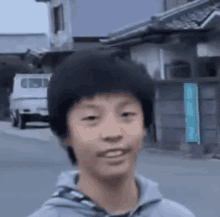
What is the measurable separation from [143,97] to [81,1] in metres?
20.1

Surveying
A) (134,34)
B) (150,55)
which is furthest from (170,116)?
(134,34)

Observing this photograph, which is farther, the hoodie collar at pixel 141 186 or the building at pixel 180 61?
the building at pixel 180 61

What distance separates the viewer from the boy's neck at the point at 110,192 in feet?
5.06

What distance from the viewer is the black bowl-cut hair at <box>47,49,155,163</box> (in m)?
1.53

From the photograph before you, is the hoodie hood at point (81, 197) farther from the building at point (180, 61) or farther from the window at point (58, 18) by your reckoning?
the window at point (58, 18)

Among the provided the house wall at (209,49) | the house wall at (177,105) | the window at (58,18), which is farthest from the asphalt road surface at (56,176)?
the window at (58,18)

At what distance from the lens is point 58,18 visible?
22.7 m

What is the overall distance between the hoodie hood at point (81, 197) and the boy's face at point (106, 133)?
0.30 ft

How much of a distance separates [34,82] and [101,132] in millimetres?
16758

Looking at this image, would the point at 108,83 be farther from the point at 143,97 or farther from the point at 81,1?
the point at 81,1

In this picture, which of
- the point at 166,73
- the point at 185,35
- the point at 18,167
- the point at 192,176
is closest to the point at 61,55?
the point at 166,73

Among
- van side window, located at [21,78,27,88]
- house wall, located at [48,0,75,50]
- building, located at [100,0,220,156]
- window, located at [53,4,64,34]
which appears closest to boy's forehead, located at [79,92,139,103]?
building, located at [100,0,220,156]

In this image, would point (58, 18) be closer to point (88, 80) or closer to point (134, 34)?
point (134, 34)

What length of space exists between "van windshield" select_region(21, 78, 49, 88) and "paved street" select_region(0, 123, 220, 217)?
7.00 m
